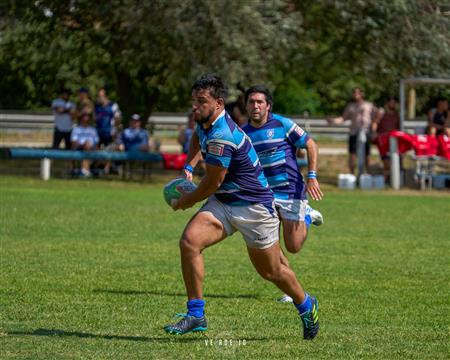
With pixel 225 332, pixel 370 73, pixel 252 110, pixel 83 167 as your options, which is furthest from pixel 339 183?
pixel 225 332

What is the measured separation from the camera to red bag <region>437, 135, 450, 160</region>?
25.9 metres

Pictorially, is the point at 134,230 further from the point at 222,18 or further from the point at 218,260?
the point at 222,18

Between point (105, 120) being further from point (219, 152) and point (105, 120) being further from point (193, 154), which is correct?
point (219, 152)

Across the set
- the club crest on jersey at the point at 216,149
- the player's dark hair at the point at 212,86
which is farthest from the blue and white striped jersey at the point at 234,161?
the player's dark hair at the point at 212,86

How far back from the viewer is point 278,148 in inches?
428

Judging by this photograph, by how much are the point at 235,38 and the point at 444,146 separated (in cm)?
518

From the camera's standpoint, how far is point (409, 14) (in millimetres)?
27688

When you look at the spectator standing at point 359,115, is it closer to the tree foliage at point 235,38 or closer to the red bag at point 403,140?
the red bag at point 403,140

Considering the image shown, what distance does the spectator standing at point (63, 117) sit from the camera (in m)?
27.9

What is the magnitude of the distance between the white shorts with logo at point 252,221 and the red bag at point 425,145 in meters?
A: 17.7

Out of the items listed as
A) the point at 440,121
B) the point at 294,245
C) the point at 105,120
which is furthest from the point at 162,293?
the point at 105,120

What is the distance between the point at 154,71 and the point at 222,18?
16.1 feet

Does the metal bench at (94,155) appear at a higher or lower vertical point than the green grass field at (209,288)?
higher

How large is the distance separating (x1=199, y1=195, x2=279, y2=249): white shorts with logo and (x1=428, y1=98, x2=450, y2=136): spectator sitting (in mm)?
18039
